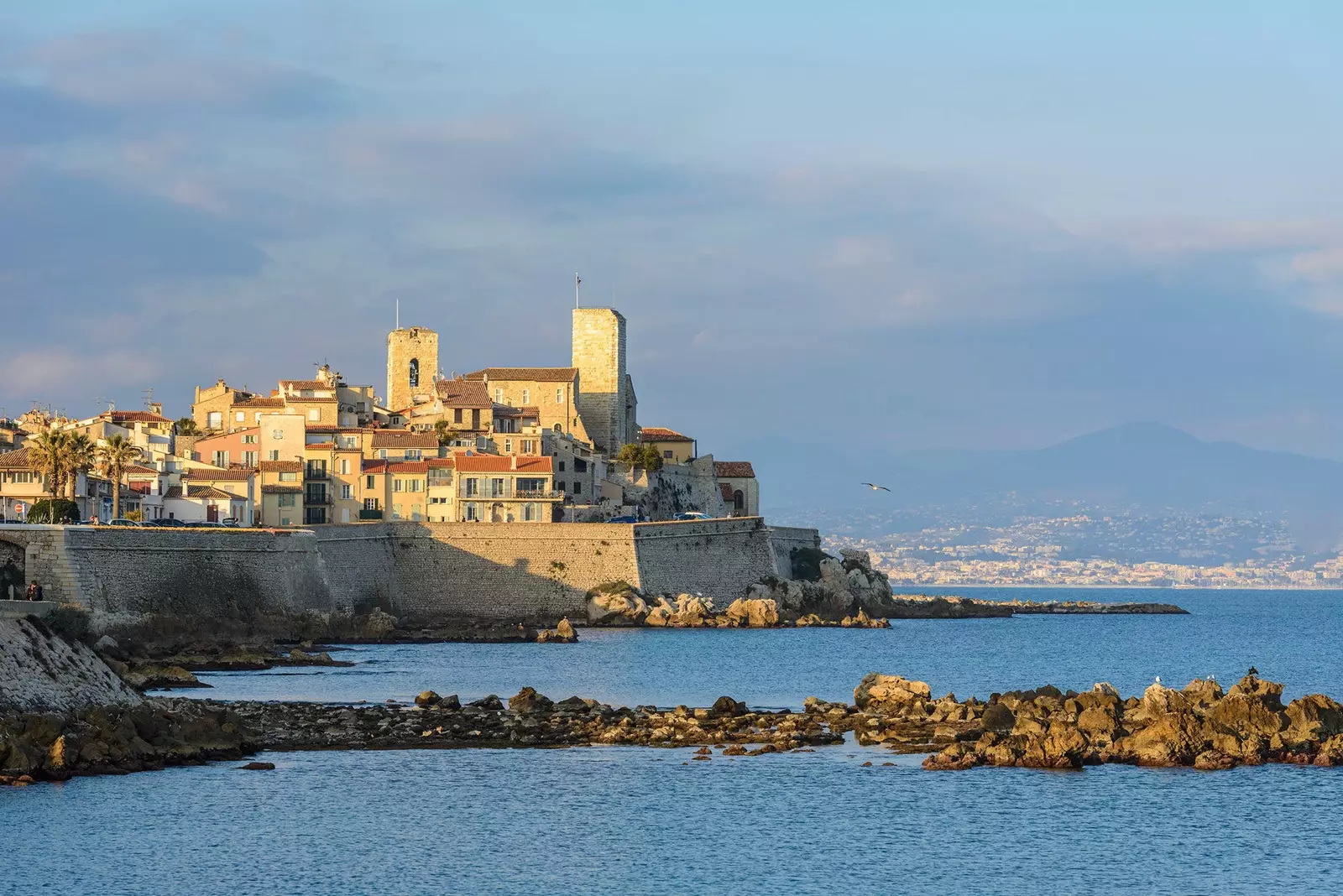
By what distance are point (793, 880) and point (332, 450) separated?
58792 millimetres

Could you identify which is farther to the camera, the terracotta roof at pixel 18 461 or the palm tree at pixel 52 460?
the terracotta roof at pixel 18 461

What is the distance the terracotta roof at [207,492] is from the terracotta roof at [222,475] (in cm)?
99

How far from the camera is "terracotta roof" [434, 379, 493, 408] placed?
96000 mm

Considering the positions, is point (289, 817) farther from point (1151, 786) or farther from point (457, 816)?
point (1151, 786)

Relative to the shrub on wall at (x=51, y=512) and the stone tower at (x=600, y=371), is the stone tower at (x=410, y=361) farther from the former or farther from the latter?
the shrub on wall at (x=51, y=512)

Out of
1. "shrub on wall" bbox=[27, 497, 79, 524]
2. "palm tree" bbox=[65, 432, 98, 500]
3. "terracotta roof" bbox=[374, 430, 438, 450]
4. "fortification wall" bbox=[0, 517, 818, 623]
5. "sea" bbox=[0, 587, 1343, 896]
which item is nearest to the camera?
"sea" bbox=[0, 587, 1343, 896]

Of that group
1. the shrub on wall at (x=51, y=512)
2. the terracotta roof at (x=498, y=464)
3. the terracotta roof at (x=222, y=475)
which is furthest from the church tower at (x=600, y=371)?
the shrub on wall at (x=51, y=512)

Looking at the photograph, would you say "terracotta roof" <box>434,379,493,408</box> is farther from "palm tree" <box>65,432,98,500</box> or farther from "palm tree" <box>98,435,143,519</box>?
"palm tree" <box>65,432,98,500</box>

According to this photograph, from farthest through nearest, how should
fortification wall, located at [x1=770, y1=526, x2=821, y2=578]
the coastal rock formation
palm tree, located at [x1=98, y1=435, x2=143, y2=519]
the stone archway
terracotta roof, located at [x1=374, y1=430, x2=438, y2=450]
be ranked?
1. fortification wall, located at [x1=770, y1=526, x2=821, y2=578]
2. terracotta roof, located at [x1=374, y1=430, x2=438, y2=450]
3. palm tree, located at [x1=98, y1=435, x2=143, y2=519]
4. the stone archway
5. the coastal rock formation

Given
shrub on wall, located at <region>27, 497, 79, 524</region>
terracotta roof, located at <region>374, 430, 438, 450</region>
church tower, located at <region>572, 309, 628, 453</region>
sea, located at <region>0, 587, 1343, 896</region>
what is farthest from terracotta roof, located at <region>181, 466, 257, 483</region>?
sea, located at <region>0, 587, 1343, 896</region>

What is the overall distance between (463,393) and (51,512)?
3149cm

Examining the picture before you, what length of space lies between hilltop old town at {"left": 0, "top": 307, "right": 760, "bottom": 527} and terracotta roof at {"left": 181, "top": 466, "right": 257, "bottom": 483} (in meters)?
0.14

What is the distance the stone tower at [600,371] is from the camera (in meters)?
107

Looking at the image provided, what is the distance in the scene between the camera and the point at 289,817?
106ft
